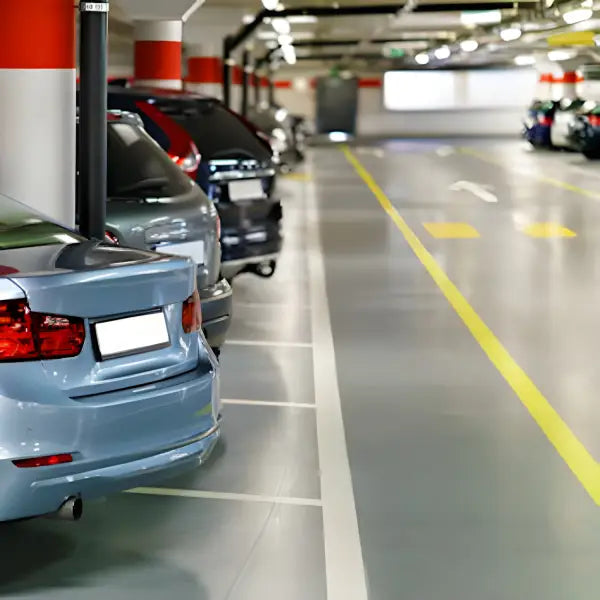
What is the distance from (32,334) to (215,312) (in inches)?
119

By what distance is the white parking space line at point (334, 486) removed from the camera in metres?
4.96

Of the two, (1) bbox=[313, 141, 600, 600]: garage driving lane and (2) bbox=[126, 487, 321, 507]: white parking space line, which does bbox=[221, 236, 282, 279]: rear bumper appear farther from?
(2) bbox=[126, 487, 321, 507]: white parking space line

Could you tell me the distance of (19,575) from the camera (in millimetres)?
A: 4898

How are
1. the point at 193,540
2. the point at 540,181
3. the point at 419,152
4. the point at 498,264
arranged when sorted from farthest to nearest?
the point at 419,152 < the point at 540,181 < the point at 498,264 < the point at 193,540

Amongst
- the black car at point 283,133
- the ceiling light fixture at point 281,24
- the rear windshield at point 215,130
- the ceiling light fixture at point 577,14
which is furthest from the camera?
the ceiling light fixture at point 281,24

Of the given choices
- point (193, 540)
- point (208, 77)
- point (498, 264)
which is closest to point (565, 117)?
point (208, 77)

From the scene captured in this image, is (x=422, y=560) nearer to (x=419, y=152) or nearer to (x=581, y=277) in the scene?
(x=581, y=277)

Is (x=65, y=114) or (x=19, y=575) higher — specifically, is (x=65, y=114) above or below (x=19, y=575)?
above

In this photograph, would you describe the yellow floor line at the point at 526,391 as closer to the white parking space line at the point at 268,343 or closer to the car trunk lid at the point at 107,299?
the white parking space line at the point at 268,343

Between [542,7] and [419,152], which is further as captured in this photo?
[419,152]

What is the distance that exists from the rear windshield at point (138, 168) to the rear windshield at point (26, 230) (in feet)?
5.99

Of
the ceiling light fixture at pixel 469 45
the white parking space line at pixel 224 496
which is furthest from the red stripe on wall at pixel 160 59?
the ceiling light fixture at pixel 469 45

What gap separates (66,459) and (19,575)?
0.65m

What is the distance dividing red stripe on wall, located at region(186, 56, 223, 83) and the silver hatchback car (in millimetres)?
24666
